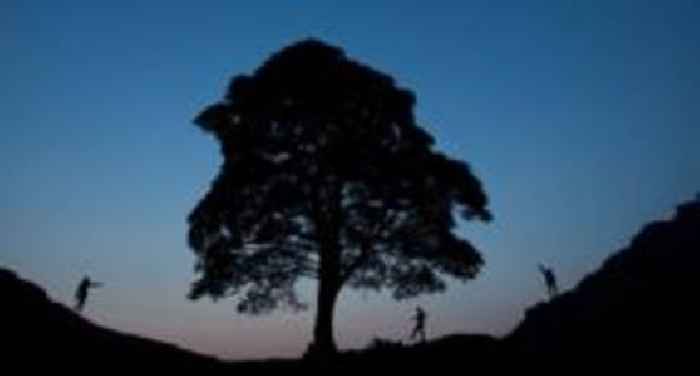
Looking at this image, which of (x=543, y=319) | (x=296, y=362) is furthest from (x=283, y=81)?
(x=543, y=319)

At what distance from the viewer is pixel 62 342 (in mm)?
23312

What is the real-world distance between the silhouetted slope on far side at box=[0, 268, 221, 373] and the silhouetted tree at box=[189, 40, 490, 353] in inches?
208

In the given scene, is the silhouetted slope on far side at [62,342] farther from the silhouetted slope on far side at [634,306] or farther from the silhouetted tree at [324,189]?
the silhouetted slope on far side at [634,306]

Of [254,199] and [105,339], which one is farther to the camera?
[254,199]

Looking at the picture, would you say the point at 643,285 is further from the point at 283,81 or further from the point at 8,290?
the point at 8,290

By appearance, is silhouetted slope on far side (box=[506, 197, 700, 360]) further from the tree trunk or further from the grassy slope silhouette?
the tree trunk

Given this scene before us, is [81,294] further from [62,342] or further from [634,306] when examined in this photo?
[634,306]

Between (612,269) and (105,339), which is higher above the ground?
(612,269)

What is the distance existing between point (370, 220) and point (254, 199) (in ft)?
17.1

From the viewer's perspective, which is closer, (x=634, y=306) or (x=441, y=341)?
(x=441, y=341)

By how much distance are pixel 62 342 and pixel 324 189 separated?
1223 centimetres

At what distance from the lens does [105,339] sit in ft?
83.5

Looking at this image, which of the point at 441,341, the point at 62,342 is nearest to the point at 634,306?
the point at 441,341

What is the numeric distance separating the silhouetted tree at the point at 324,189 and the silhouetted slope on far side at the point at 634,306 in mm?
6100
